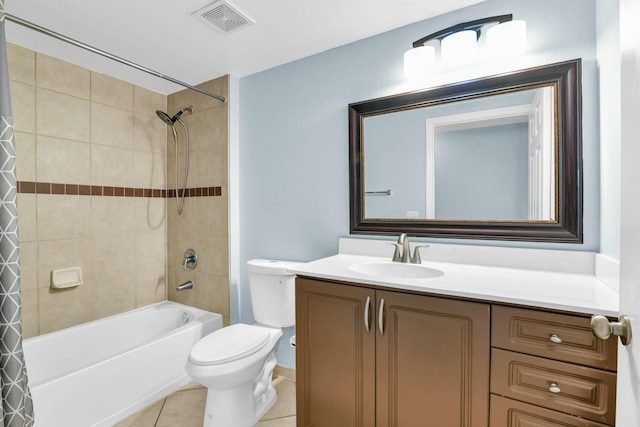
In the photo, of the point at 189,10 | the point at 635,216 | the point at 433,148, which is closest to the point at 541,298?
the point at 635,216

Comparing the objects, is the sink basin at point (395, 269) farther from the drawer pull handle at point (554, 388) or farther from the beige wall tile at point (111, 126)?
the beige wall tile at point (111, 126)

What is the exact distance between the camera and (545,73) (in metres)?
1.38

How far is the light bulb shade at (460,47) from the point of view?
151 cm

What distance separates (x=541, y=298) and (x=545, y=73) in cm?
101

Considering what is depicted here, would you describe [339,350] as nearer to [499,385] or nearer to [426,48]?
[499,385]

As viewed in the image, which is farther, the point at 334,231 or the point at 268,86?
the point at 268,86

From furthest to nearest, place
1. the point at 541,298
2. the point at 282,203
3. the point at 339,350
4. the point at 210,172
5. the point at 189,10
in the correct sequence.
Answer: the point at 210,172 → the point at 282,203 → the point at 189,10 → the point at 339,350 → the point at 541,298

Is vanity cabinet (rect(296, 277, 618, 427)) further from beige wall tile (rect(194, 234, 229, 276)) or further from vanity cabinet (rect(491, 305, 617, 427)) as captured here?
beige wall tile (rect(194, 234, 229, 276))

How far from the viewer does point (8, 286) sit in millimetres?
1022

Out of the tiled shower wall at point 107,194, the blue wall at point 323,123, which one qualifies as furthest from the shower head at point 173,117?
the blue wall at point 323,123

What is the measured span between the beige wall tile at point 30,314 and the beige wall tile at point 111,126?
1093 millimetres

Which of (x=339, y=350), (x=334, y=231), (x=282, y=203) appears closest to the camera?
(x=339, y=350)

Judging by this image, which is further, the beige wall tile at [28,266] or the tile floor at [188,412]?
the beige wall tile at [28,266]

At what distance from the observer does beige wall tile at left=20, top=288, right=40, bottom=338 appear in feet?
6.39
